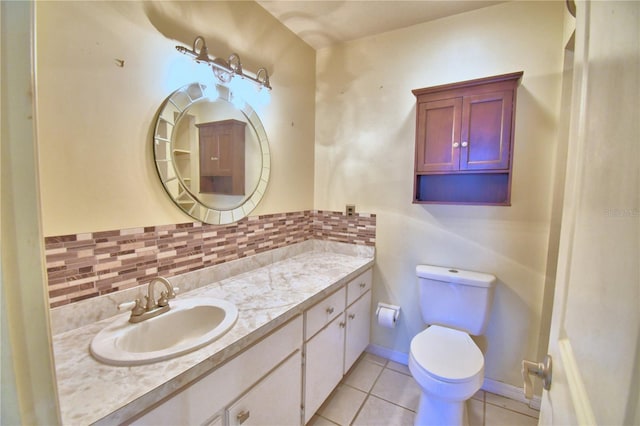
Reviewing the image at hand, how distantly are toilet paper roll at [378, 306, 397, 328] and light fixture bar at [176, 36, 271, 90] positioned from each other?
1.85m

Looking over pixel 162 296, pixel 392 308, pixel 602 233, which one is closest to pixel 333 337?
pixel 392 308

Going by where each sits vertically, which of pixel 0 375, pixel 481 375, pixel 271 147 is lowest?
pixel 481 375

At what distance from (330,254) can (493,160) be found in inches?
53.0

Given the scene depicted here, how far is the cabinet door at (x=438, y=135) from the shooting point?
1694 millimetres

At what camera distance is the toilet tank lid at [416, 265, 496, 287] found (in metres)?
1.68

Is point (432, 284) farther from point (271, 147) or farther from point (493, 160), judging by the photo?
point (271, 147)

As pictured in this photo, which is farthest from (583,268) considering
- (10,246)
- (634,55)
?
(10,246)

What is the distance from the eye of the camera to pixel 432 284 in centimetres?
181

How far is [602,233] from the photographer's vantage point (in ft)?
1.38

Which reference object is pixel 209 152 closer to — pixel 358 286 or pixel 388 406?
pixel 358 286

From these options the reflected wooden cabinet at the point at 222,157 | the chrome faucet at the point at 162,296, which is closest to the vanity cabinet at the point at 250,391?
the chrome faucet at the point at 162,296

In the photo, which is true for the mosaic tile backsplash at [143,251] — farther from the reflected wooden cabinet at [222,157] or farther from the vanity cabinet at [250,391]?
the vanity cabinet at [250,391]

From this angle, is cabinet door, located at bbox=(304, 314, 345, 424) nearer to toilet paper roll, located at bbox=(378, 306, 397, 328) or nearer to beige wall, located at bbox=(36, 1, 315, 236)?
toilet paper roll, located at bbox=(378, 306, 397, 328)

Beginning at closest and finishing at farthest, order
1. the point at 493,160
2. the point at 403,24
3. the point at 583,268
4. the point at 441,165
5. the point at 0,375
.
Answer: the point at 0,375 → the point at 583,268 → the point at 493,160 → the point at 441,165 → the point at 403,24
